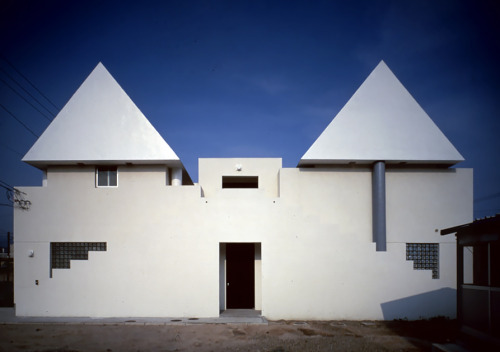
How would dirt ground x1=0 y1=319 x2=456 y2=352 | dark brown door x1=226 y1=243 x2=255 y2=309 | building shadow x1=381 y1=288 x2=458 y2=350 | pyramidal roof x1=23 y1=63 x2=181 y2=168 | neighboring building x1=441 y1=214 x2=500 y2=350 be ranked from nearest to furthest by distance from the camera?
neighboring building x1=441 y1=214 x2=500 y2=350
dirt ground x1=0 y1=319 x2=456 y2=352
building shadow x1=381 y1=288 x2=458 y2=350
pyramidal roof x1=23 y1=63 x2=181 y2=168
dark brown door x1=226 y1=243 x2=255 y2=309

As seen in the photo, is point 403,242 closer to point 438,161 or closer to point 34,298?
point 438,161

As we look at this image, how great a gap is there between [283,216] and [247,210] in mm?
1375

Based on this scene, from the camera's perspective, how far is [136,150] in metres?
14.3

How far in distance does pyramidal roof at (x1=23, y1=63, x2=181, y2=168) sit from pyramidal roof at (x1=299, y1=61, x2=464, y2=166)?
5947 millimetres

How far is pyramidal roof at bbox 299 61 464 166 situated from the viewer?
13852 millimetres

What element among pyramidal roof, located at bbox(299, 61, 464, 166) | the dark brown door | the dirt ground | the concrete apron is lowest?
the concrete apron

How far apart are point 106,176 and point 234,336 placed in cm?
802

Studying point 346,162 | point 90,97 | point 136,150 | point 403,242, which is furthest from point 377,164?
point 90,97

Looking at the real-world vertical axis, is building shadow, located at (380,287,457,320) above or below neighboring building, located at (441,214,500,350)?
below

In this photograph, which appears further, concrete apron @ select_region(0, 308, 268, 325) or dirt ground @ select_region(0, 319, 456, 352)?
concrete apron @ select_region(0, 308, 268, 325)

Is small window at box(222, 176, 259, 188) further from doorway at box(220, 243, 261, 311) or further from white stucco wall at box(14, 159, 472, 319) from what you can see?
doorway at box(220, 243, 261, 311)

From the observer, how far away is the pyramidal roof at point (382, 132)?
13852 mm

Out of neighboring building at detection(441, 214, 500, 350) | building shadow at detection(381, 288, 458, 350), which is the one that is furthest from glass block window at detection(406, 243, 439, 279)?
neighboring building at detection(441, 214, 500, 350)

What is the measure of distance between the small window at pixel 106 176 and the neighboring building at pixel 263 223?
0.13 ft
